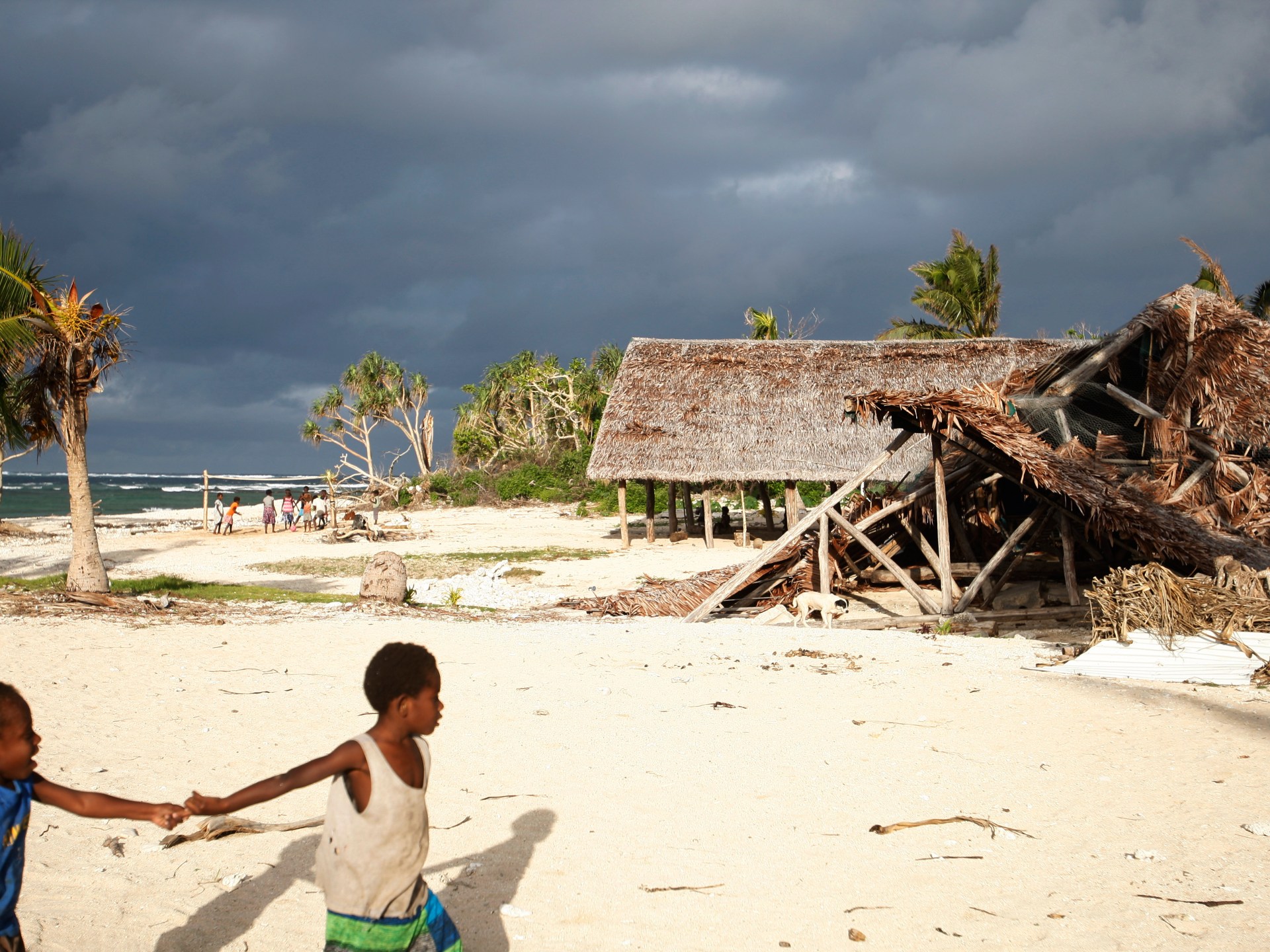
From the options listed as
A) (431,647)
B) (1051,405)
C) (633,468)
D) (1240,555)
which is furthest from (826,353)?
(431,647)

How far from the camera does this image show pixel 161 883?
12.7 feet

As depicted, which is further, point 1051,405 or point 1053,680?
point 1051,405

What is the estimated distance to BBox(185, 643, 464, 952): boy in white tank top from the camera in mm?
2586

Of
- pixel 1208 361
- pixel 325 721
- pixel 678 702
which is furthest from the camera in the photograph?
pixel 1208 361

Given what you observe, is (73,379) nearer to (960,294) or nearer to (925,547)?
(925,547)

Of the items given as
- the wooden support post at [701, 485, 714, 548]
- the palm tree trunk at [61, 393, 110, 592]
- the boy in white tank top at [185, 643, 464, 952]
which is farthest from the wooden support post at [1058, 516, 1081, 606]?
the wooden support post at [701, 485, 714, 548]

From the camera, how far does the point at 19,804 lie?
104 inches

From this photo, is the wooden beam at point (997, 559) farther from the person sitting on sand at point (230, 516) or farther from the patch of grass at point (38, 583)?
the person sitting on sand at point (230, 516)

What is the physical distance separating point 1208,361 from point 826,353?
1328 cm

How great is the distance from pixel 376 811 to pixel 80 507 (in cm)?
1164

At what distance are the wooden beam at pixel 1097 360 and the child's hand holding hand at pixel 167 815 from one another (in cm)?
1096

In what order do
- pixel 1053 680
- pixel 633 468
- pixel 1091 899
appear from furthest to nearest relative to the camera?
pixel 633 468
pixel 1053 680
pixel 1091 899

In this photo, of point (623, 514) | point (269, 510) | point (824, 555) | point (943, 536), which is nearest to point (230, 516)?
point (269, 510)

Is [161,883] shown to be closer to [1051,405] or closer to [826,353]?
[1051,405]
